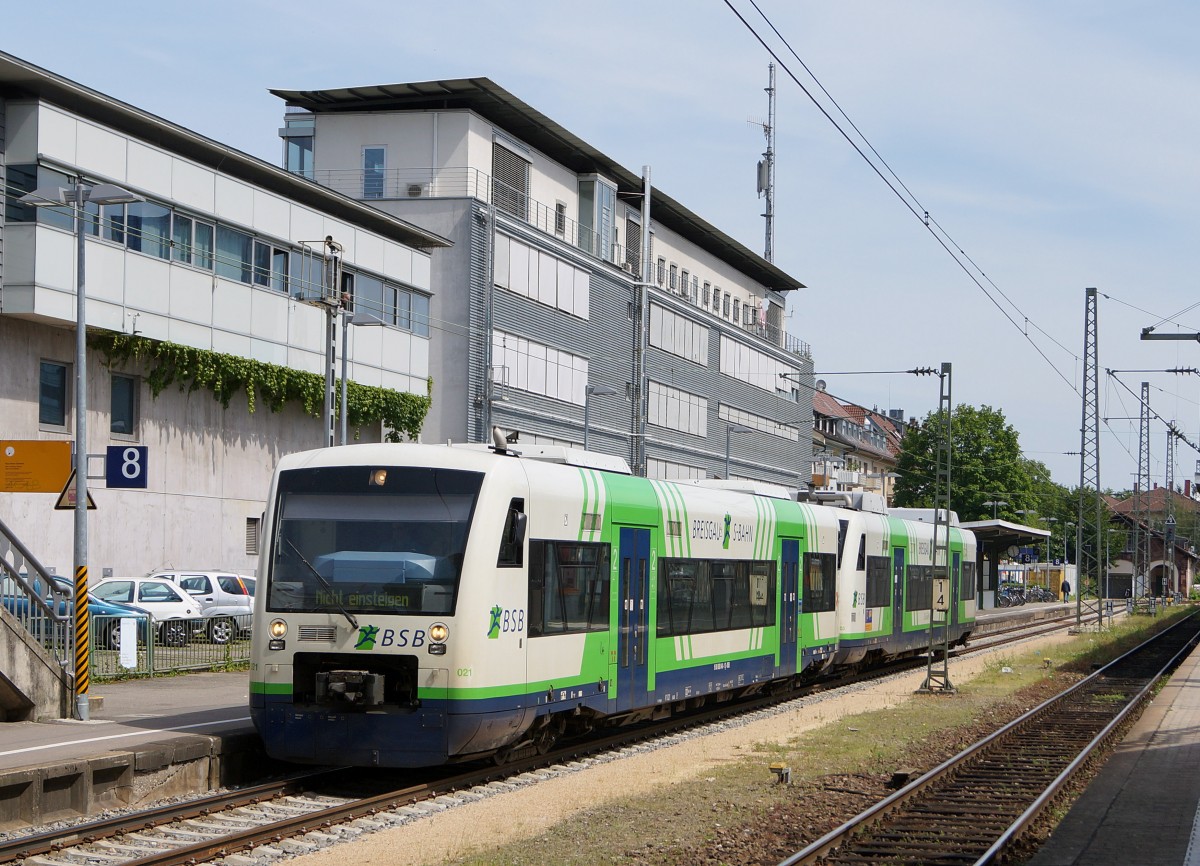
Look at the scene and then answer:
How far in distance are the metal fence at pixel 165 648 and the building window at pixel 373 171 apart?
27.1 meters

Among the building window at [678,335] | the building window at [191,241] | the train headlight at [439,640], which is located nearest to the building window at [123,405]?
the building window at [191,241]

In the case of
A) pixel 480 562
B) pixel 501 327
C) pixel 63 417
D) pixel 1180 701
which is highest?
pixel 501 327

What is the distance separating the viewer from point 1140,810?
1375cm

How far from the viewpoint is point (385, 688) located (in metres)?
14.1

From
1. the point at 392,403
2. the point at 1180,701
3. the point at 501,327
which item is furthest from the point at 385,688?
the point at 501,327

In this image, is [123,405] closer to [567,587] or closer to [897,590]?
[897,590]

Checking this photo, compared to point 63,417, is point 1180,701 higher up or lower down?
lower down

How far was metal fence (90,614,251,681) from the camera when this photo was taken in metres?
23.0

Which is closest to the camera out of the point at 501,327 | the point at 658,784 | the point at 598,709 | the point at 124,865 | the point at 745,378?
the point at 124,865

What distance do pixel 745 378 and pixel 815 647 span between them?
49.6m

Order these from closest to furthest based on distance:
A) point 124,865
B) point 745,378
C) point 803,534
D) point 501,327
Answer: point 124,865 → point 803,534 → point 501,327 → point 745,378

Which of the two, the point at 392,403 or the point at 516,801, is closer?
the point at 516,801

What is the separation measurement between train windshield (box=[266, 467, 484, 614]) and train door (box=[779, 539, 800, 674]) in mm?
10186

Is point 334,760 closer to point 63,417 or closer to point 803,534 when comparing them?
point 803,534
